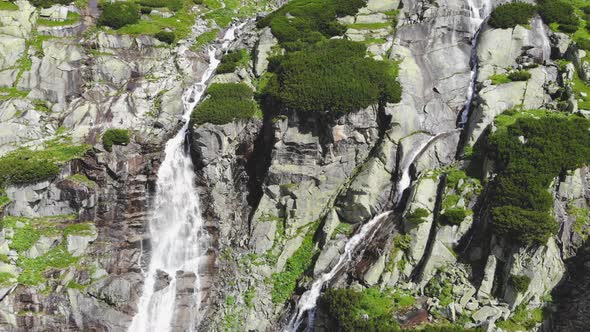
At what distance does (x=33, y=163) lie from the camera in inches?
1255

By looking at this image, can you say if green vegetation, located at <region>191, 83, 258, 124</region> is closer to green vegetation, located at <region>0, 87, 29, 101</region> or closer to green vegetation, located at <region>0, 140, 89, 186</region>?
green vegetation, located at <region>0, 140, 89, 186</region>

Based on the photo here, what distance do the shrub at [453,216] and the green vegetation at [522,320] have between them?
5.14 m

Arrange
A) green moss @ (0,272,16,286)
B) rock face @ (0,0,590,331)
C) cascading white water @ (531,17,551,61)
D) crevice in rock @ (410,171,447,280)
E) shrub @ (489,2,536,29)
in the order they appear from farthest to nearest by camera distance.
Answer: shrub @ (489,2,536,29) → cascading white water @ (531,17,551,61) → green moss @ (0,272,16,286) → crevice in rock @ (410,171,447,280) → rock face @ (0,0,590,331)

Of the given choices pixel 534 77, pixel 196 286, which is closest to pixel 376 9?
pixel 534 77

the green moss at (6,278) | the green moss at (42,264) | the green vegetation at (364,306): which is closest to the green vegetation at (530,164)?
the green vegetation at (364,306)

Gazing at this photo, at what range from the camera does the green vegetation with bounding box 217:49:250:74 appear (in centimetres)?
3962

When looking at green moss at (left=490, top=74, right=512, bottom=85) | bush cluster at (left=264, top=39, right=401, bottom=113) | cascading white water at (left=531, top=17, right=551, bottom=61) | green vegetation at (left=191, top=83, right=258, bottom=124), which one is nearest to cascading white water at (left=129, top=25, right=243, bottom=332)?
green vegetation at (left=191, top=83, right=258, bottom=124)

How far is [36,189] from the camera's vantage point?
31781 millimetres

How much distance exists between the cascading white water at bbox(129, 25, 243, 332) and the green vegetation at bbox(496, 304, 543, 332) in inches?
703

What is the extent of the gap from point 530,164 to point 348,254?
36.9ft

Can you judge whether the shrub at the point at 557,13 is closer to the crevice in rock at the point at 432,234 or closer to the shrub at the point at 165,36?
the crevice in rock at the point at 432,234

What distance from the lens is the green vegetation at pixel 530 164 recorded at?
24.0 metres

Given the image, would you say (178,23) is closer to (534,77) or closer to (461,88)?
(461,88)

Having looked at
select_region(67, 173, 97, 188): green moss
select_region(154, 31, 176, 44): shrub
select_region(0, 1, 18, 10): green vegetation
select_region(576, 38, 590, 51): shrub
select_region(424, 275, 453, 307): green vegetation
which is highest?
select_region(0, 1, 18, 10): green vegetation
